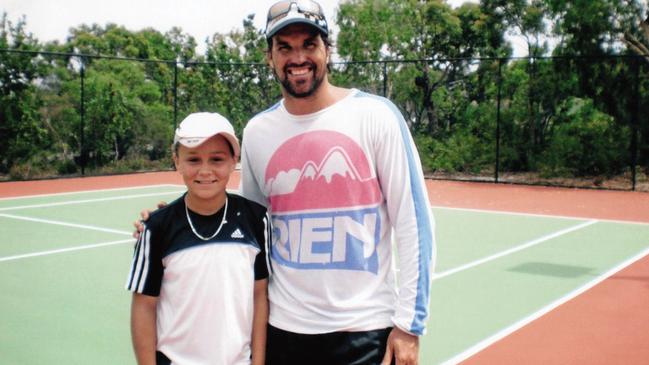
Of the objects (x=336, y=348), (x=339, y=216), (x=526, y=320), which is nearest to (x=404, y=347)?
(x=336, y=348)

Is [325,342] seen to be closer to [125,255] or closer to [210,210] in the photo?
[210,210]

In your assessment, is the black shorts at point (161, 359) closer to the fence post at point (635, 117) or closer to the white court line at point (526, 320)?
the white court line at point (526, 320)

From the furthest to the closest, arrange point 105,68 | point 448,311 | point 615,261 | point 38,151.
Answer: point 105,68
point 38,151
point 615,261
point 448,311

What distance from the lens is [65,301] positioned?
622 cm

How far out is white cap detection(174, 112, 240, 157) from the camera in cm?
246

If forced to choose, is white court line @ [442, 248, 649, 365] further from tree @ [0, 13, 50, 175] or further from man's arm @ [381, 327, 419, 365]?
tree @ [0, 13, 50, 175]

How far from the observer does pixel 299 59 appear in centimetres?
245

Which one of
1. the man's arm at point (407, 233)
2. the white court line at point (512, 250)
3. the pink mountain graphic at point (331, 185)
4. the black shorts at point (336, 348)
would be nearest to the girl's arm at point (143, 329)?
the black shorts at point (336, 348)

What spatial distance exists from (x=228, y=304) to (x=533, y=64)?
52.9 feet

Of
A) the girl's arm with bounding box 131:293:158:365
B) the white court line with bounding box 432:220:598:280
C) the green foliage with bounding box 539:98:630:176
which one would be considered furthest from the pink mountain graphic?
the green foliage with bounding box 539:98:630:176

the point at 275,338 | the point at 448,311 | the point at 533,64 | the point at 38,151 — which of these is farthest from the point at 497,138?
the point at 275,338

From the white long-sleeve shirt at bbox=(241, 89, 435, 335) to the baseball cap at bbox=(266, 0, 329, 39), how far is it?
0.27 m

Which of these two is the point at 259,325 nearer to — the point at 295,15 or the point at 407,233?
the point at 407,233

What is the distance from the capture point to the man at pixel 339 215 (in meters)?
2.37
